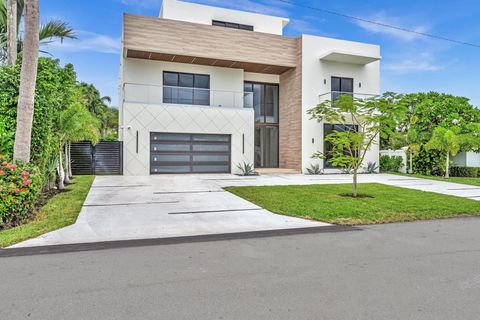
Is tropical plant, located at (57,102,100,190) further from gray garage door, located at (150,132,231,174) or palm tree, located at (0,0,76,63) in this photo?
gray garage door, located at (150,132,231,174)

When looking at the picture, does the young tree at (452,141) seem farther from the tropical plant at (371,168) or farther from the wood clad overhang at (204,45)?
the wood clad overhang at (204,45)

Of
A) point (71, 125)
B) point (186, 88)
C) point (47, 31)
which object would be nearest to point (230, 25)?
point (186, 88)

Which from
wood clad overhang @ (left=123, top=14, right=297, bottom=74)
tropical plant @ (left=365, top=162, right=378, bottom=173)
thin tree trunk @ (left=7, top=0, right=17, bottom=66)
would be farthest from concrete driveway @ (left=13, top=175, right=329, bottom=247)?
tropical plant @ (left=365, top=162, right=378, bottom=173)

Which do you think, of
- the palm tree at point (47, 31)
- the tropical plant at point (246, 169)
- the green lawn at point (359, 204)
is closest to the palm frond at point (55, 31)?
the palm tree at point (47, 31)

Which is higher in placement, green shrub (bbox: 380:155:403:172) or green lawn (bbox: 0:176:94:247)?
green shrub (bbox: 380:155:403:172)

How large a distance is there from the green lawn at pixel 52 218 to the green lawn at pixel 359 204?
14.8ft

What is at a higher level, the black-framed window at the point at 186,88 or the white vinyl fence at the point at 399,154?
the black-framed window at the point at 186,88

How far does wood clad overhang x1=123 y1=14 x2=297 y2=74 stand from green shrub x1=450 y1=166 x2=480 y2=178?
10.8 metres

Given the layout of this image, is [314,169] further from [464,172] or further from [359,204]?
[359,204]

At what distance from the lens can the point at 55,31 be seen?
1319 cm

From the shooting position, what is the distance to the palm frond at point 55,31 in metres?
13.0

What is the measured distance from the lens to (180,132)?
16.9 metres

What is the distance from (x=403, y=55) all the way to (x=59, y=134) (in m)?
21.2

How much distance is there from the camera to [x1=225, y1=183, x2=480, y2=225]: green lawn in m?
7.68
